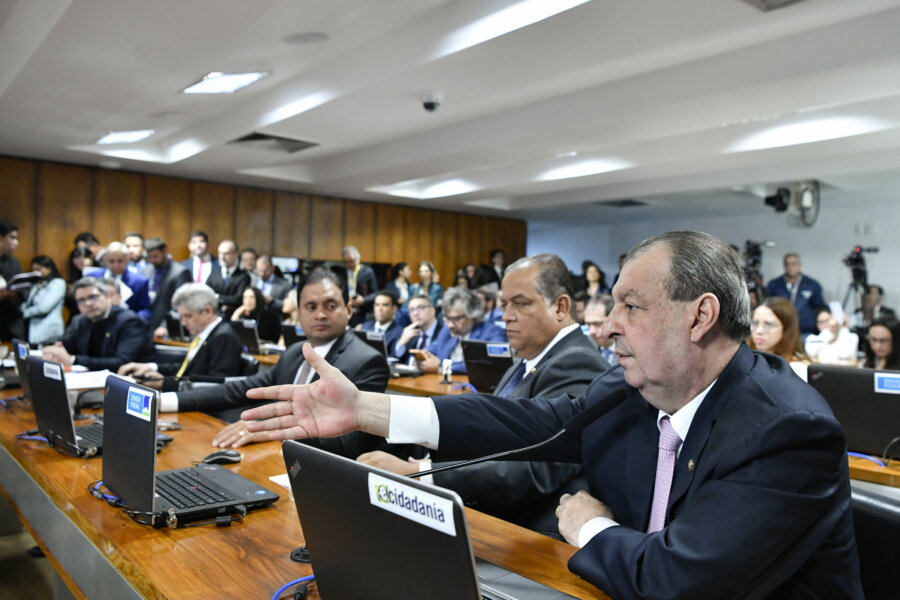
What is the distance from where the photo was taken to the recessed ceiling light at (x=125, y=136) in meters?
6.93

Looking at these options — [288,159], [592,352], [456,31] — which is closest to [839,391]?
[592,352]

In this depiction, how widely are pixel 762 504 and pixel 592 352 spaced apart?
1041 mm

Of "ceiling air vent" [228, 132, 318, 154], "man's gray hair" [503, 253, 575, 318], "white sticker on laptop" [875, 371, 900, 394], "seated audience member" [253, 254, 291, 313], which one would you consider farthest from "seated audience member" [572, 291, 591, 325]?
"man's gray hair" [503, 253, 575, 318]

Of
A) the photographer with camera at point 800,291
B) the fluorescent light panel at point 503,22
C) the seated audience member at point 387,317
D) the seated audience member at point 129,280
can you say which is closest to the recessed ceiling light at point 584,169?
the photographer with camera at point 800,291

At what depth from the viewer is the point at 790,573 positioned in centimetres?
103

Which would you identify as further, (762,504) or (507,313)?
(507,313)

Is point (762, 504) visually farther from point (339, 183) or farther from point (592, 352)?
point (339, 183)

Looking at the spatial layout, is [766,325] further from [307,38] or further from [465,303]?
[307,38]

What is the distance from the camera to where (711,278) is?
122cm

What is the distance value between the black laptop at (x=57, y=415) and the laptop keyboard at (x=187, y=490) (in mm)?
469

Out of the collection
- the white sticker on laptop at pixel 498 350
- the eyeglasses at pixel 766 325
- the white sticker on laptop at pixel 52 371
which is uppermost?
the eyeglasses at pixel 766 325

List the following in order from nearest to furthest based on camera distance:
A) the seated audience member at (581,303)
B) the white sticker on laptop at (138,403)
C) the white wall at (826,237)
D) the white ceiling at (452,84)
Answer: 1. the white sticker on laptop at (138,403)
2. the white ceiling at (452,84)
3. the seated audience member at (581,303)
4. the white wall at (826,237)

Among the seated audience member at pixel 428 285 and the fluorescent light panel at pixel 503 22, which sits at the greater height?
the fluorescent light panel at pixel 503 22

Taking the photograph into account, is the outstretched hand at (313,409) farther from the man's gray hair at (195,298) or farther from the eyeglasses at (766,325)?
the eyeglasses at (766,325)
